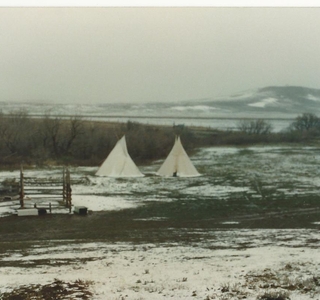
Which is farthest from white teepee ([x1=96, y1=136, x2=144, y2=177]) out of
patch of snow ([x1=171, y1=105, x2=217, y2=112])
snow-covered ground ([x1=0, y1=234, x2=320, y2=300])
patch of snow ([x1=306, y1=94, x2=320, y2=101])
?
patch of snow ([x1=306, y1=94, x2=320, y2=101])

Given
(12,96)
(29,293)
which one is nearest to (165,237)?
(29,293)

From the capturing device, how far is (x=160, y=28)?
634cm

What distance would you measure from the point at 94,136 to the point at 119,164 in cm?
52

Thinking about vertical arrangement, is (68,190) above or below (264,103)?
below

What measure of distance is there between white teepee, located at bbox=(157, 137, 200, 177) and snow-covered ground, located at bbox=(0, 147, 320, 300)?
0.36 feet

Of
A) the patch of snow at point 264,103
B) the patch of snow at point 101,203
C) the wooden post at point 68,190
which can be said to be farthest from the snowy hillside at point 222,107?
the patch of snow at point 101,203

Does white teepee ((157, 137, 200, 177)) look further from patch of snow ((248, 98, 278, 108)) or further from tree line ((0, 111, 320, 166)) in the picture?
patch of snow ((248, 98, 278, 108))

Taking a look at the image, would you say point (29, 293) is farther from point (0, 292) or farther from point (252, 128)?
point (252, 128)

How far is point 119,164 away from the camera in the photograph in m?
7.11

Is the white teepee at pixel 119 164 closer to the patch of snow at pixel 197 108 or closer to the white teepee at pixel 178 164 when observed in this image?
the white teepee at pixel 178 164

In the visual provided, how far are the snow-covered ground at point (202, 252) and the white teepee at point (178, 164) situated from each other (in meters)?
0.11

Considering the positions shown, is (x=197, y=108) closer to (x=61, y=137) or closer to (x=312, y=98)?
(x=312, y=98)

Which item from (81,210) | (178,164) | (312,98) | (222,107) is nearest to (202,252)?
(178,164)

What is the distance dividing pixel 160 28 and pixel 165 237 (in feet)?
7.92
